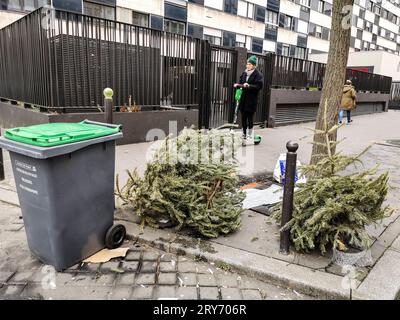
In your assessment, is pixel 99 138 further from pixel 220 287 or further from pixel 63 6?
pixel 63 6

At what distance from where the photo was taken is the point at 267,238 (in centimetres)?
338

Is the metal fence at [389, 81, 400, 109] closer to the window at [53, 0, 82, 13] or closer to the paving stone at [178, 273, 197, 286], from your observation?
the window at [53, 0, 82, 13]

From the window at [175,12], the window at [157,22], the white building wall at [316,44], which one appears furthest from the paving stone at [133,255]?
the white building wall at [316,44]

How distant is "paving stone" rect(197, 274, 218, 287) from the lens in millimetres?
2732

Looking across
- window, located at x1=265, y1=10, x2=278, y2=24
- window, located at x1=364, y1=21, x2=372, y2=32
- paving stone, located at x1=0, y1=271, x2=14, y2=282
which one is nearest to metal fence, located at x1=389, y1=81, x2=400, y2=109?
window, located at x1=265, y1=10, x2=278, y2=24

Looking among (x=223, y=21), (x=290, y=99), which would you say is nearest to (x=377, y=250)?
(x=290, y=99)

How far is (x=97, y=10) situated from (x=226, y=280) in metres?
21.8

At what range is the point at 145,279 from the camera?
9.11ft

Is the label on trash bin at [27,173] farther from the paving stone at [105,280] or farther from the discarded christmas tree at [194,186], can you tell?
the discarded christmas tree at [194,186]

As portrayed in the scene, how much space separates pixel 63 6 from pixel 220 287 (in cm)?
2043

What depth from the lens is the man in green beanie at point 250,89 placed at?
23.6ft

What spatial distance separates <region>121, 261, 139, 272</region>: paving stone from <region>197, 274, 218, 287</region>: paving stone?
56 cm

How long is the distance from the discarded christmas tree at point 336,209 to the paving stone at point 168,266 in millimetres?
1061
